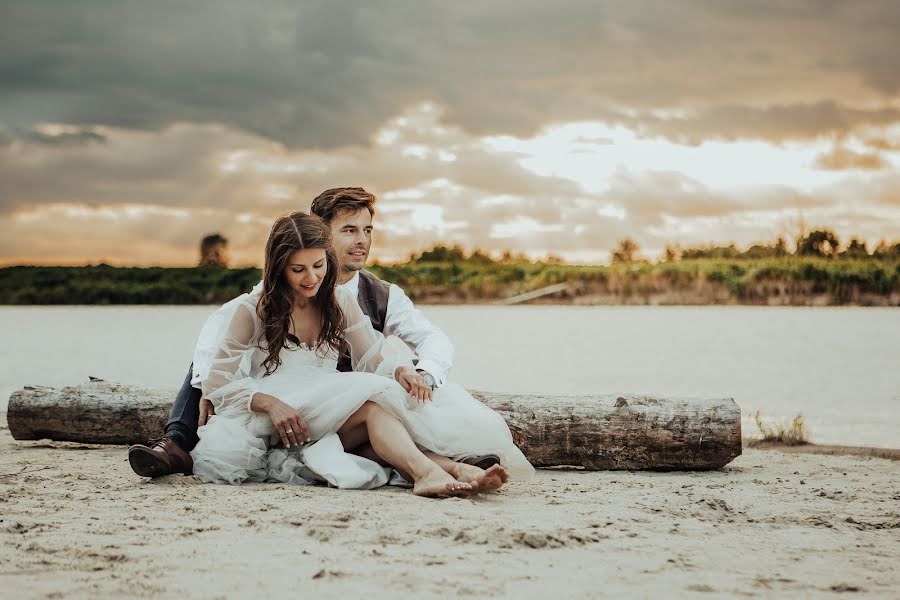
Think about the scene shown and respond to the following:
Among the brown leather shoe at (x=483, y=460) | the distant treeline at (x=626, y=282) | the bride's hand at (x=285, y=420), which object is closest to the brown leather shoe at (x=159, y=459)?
the bride's hand at (x=285, y=420)

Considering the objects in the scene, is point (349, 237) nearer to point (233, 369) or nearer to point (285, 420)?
point (233, 369)

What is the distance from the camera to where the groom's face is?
17.5ft

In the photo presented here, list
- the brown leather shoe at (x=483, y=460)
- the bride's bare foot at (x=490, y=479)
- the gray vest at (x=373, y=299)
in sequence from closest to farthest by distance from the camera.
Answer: the bride's bare foot at (x=490, y=479) < the brown leather shoe at (x=483, y=460) < the gray vest at (x=373, y=299)

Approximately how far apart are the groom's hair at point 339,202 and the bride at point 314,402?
0.60 meters

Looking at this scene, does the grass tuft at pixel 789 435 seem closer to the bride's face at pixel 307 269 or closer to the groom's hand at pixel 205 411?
the bride's face at pixel 307 269

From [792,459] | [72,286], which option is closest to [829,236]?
[792,459]

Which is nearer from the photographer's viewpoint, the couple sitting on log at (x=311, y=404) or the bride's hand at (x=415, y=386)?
the couple sitting on log at (x=311, y=404)

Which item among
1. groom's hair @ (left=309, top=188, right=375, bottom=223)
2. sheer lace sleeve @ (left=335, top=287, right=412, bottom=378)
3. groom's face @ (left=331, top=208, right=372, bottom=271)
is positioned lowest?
sheer lace sleeve @ (left=335, top=287, right=412, bottom=378)

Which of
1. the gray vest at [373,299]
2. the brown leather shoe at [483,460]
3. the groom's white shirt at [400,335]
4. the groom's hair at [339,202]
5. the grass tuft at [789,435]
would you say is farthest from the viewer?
the grass tuft at [789,435]

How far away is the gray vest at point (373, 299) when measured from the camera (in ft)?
18.2

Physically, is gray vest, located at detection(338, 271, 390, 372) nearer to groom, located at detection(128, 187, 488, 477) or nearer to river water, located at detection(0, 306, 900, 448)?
groom, located at detection(128, 187, 488, 477)

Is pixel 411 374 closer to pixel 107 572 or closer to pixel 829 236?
pixel 107 572

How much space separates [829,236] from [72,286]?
30.6 meters

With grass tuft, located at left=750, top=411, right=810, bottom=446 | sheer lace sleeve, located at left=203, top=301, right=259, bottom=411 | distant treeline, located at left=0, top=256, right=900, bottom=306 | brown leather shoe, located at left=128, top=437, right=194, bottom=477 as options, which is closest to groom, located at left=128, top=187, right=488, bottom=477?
brown leather shoe, located at left=128, top=437, right=194, bottom=477
